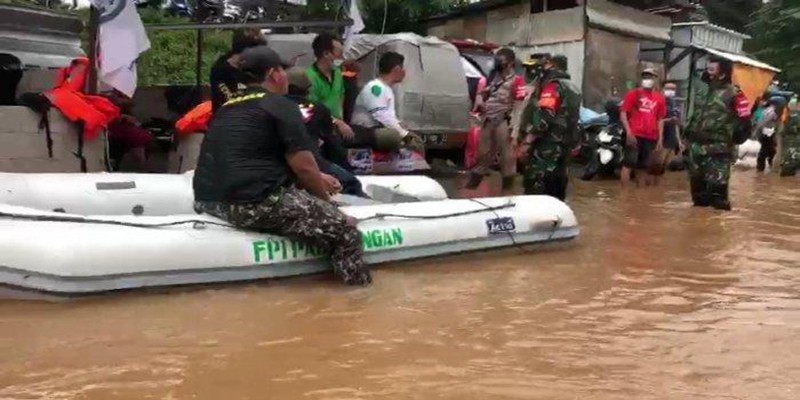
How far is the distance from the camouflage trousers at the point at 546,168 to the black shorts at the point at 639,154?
135 inches

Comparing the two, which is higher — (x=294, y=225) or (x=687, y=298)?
(x=294, y=225)

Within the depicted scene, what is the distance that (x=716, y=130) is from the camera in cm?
856

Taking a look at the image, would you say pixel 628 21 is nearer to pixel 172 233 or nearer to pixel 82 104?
pixel 82 104

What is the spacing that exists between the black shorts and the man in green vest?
489 cm

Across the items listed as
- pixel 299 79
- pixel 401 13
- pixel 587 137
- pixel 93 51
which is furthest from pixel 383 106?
pixel 401 13

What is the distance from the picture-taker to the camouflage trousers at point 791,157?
1462cm

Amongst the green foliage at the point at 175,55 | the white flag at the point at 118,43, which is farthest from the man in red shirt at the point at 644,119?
the green foliage at the point at 175,55

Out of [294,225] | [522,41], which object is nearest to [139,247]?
[294,225]

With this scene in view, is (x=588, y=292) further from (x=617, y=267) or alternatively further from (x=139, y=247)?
(x=139, y=247)

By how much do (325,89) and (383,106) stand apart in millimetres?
896

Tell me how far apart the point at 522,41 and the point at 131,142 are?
11.1m

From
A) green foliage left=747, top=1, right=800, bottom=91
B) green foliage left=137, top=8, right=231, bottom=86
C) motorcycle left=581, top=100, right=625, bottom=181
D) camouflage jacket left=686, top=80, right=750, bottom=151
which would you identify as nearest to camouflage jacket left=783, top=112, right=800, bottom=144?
motorcycle left=581, top=100, right=625, bottom=181

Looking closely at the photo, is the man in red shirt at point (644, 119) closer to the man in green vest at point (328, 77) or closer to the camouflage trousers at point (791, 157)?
the camouflage trousers at point (791, 157)

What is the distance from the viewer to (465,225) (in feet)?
20.2
